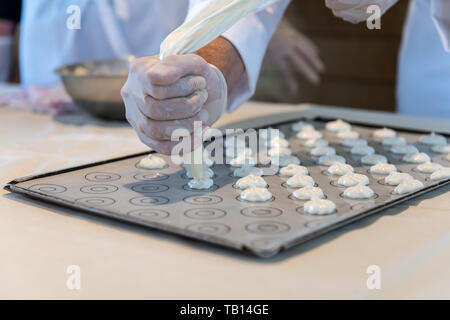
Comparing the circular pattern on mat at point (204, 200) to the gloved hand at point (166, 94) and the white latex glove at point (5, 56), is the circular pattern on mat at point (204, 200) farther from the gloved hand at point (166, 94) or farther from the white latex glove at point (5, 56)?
the white latex glove at point (5, 56)

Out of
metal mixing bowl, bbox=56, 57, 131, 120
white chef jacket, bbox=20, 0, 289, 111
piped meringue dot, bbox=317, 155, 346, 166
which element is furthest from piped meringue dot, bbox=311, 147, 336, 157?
white chef jacket, bbox=20, 0, 289, 111

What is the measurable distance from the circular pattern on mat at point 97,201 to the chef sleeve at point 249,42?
54 cm

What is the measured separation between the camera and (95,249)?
739mm

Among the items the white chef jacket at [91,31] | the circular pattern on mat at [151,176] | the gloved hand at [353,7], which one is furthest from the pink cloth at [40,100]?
the gloved hand at [353,7]

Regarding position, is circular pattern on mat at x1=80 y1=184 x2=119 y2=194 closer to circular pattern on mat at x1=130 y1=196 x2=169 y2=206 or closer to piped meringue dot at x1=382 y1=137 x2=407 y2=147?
circular pattern on mat at x1=130 y1=196 x2=169 y2=206

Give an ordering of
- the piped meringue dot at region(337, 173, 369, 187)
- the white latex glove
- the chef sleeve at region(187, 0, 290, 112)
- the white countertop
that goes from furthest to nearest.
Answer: the white latex glove < the chef sleeve at region(187, 0, 290, 112) < the piped meringue dot at region(337, 173, 369, 187) < the white countertop

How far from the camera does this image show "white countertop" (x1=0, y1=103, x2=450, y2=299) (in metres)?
0.63

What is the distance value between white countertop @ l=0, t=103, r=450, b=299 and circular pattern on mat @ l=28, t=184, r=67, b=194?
0.02 metres

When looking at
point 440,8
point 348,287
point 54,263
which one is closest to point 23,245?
point 54,263

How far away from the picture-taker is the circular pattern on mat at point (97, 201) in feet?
2.79

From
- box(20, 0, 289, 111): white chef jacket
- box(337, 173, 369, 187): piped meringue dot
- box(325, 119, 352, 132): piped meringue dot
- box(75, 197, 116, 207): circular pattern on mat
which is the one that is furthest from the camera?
box(20, 0, 289, 111): white chef jacket

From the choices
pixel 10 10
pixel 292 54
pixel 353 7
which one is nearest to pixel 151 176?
pixel 353 7
